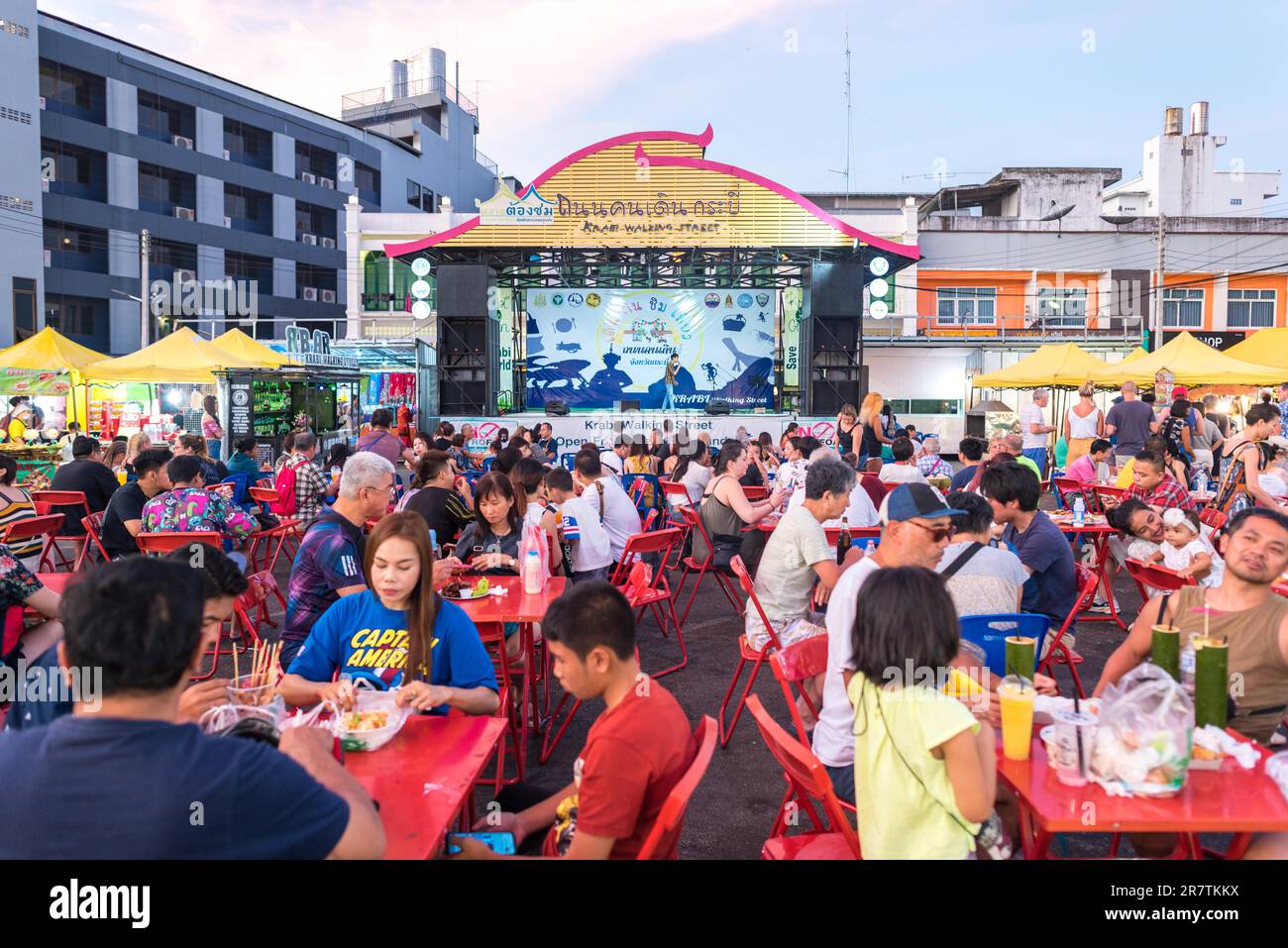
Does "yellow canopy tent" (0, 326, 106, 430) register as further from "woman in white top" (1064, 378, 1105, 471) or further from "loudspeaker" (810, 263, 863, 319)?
"woman in white top" (1064, 378, 1105, 471)

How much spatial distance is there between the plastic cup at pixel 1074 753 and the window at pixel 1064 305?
84.0ft

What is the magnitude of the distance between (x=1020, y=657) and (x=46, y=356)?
17.1 metres

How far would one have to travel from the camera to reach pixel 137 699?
1.45 meters

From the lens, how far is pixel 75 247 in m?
24.0

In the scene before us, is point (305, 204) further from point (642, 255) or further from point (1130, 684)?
A: point (1130, 684)

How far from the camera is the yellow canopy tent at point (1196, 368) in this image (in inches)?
508

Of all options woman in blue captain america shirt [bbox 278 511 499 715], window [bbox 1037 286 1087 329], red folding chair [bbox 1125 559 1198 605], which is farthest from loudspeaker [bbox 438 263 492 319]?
window [bbox 1037 286 1087 329]

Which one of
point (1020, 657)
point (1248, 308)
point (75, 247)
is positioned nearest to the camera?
point (1020, 657)

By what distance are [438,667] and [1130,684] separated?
2.10 meters

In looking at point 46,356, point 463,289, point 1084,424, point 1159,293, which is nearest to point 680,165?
point 463,289

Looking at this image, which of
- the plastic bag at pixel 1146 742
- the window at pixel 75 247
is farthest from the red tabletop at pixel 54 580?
the window at pixel 75 247

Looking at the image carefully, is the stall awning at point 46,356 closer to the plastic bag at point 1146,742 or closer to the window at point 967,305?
the plastic bag at point 1146,742

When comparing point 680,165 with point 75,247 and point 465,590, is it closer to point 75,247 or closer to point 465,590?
point 465,590
